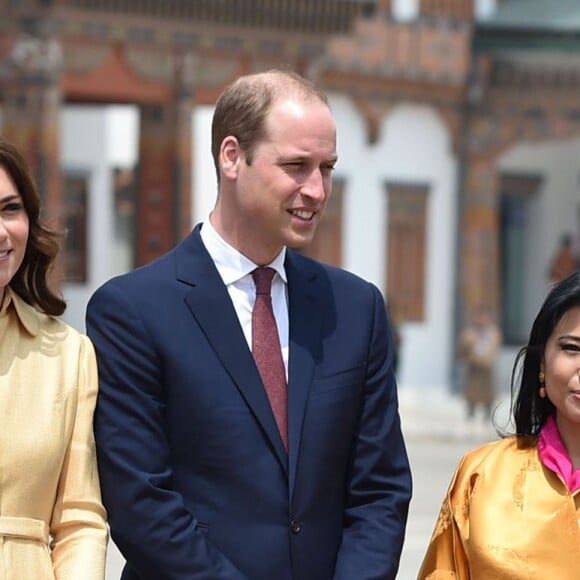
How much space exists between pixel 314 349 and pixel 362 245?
42.5 feet

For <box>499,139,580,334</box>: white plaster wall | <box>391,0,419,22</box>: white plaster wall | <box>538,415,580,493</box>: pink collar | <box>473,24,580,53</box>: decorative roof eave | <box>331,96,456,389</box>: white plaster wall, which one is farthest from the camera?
<box>499,139,580,334</box>: white plaster wall

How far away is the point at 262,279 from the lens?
3195mm

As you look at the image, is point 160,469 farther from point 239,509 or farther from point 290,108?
point 290,108

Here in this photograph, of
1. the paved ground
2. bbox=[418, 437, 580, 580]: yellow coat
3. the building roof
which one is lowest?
the paved ground

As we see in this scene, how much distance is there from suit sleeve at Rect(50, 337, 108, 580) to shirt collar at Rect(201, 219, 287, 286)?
38 cm

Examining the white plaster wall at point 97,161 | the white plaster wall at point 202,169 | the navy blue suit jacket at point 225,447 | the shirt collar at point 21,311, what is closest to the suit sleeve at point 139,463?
the navy blue suit jacket at point 225,447

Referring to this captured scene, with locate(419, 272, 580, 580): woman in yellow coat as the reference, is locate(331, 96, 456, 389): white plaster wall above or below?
below

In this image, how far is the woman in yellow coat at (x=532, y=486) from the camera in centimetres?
311

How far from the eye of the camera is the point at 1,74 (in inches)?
477

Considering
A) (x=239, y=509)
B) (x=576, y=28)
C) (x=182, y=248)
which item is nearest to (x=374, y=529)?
(x=239, y=509)

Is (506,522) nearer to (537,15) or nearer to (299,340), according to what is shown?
(299,340)

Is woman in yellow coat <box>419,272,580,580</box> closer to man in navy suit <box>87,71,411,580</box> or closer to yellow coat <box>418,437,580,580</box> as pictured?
yellow coat <box>418,437,580,580</box>

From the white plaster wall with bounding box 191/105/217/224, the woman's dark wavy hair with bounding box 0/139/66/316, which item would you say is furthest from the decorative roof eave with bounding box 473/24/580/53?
the woman's dark wavy hair with bounding box 0/139/66/316

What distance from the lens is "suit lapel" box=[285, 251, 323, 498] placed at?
311cm
